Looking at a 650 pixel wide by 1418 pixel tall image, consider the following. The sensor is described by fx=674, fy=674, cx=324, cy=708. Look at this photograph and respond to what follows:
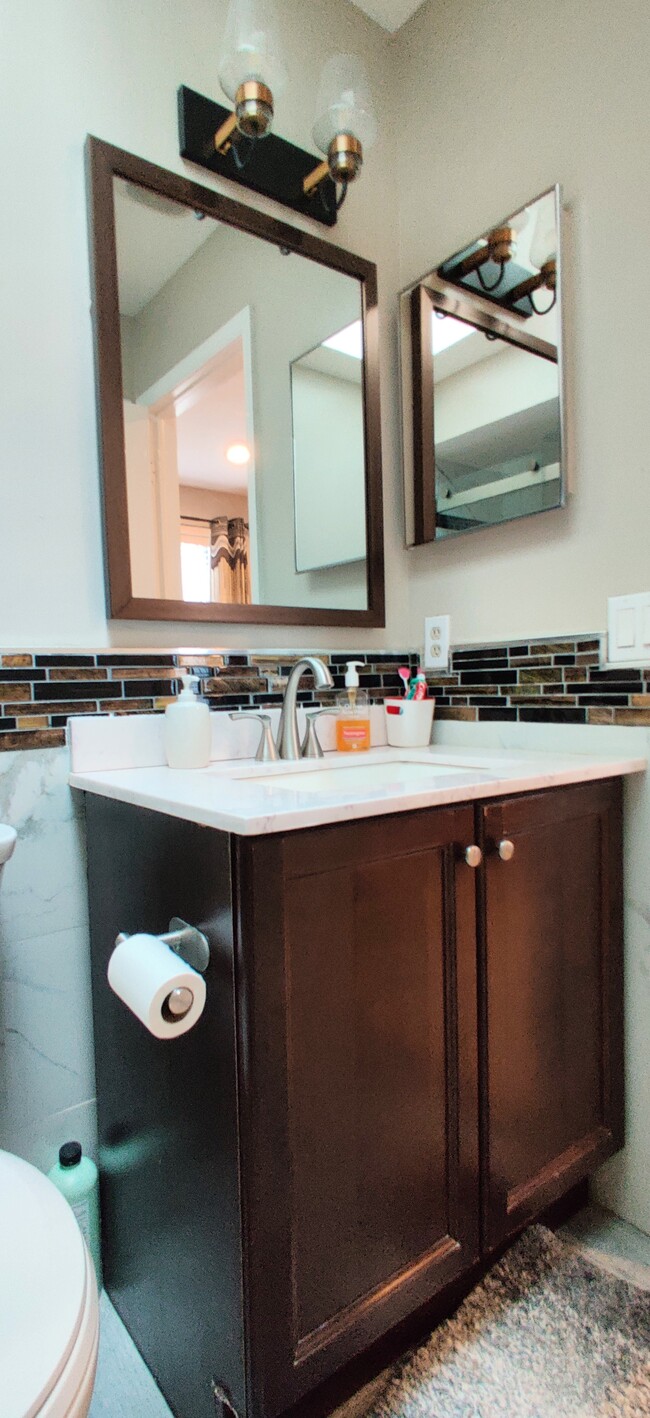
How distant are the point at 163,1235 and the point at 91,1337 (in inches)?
13.3

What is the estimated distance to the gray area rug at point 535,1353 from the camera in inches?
32.9

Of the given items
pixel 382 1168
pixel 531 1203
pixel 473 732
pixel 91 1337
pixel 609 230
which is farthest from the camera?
pixel 473 732

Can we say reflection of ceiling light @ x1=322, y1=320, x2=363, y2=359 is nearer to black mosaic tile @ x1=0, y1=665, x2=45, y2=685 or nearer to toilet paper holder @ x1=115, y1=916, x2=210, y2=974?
black mosaic tile @ x1=0, y1=665, x2=45, y2=685

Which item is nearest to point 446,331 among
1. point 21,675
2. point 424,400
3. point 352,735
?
point 424,400

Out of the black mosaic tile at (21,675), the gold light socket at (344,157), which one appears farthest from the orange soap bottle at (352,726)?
the gold light socket at (344,157)

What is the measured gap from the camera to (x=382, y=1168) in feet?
2.57

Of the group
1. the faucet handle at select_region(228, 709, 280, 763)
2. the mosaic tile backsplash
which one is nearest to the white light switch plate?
the mosaic tile backsplash

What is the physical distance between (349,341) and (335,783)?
967 millimetres

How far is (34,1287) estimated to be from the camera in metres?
0.55

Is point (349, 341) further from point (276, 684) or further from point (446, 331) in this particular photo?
point (276, 684)

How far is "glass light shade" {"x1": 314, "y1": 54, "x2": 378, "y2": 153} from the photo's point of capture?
4.12 feet

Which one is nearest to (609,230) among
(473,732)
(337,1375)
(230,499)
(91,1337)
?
(230,499)

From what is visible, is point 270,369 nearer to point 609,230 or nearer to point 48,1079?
point 609,230

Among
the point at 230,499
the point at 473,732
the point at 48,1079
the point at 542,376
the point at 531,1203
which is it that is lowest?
the point at 531,1203
